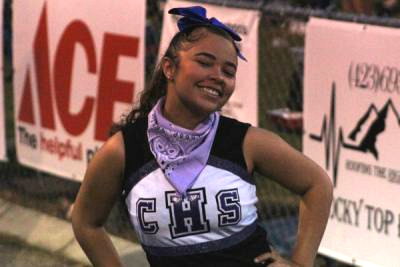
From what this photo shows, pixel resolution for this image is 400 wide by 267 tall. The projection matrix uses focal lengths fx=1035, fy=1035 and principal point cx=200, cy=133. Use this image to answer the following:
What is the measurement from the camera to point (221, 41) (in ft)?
9.43

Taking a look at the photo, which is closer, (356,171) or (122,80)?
(356,171)

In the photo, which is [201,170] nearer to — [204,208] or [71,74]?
[204,208]

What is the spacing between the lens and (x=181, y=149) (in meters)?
2.90

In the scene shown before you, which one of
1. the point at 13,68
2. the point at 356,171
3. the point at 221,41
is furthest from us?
the point at 13,68

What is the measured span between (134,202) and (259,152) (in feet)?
1.26

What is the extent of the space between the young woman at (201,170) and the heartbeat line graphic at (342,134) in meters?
2.48

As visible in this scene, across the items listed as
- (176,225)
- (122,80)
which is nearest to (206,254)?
(176,225)

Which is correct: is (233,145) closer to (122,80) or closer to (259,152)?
(259,152)

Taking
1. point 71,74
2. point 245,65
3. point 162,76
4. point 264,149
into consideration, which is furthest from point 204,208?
point 71,74

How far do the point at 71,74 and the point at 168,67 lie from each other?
170 inches

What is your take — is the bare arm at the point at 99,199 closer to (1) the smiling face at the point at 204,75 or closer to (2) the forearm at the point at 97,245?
(2) the forearm at the point at 97,245

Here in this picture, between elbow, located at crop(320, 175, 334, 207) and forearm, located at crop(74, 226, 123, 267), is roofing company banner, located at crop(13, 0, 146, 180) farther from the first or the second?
elbow, located at crop(320, 175, 334, 207)

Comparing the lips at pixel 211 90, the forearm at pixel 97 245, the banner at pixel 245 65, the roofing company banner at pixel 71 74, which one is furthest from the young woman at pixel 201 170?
the roofing company banner at pixel 71 74

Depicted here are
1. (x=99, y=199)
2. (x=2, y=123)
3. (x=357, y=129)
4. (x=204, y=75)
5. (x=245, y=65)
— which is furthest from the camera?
(x=2, y=123)
